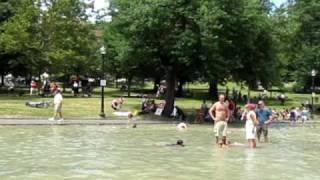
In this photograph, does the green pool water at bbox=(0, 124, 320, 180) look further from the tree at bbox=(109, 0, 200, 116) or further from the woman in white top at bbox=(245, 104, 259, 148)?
the tree at bbox=(109, 0, 200, 116)

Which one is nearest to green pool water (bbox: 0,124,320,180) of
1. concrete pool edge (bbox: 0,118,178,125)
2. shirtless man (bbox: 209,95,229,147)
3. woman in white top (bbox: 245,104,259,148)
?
woman in white top (bbox: 245,104,259,148)

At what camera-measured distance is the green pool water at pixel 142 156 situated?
1745cm

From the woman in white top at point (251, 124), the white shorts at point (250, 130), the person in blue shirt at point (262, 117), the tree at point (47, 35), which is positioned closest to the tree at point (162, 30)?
the person in blue shirt at point (262, 117)

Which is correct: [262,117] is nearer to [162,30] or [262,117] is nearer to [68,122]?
[68,122]

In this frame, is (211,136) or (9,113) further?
(9,113)

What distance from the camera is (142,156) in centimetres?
2181

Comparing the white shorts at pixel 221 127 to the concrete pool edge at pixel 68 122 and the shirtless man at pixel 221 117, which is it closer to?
the shirtless man at pixel 221 117

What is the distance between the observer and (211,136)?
3181cm

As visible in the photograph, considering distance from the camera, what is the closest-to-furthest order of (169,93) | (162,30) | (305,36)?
1. (162,30)
2. (169,93)
3. (305,36)

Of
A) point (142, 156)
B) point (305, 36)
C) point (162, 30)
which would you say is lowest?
point (142, 156)

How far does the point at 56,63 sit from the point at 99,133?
29.9m

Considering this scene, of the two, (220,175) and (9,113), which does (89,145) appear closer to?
(220,175)

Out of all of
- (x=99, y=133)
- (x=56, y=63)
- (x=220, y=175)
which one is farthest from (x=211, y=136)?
(x=56, y=63)

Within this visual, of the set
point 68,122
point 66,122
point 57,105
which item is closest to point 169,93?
point 68,122
